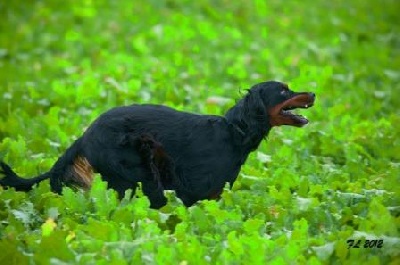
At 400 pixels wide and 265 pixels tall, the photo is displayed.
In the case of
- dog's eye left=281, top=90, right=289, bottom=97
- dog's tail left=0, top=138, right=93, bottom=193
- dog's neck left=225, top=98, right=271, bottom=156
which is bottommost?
dog's tail left=0, top=138, right=93, bottom=193

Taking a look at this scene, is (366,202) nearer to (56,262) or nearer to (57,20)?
(56,262)

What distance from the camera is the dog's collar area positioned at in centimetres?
623

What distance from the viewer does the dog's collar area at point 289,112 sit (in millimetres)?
6227

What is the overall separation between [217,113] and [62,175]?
3010mm

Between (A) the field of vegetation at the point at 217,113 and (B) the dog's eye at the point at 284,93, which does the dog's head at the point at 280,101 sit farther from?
(A) the field of vegetation at the point at 217,113

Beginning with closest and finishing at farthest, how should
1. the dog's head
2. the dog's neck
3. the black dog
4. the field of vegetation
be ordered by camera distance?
the field of vegetation
the black dog
the dog's neck
the dog's head

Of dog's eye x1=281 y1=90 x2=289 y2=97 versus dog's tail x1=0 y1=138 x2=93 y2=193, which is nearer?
dog's tail x1=0 y1=138 x2=93 y2=193

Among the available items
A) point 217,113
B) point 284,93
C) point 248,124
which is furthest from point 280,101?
point 217,113

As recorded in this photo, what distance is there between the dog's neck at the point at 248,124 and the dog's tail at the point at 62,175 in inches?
39.5

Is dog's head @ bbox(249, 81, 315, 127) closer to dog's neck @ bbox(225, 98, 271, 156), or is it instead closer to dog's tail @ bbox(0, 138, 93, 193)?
dog's neck @ bbox(225, 98, 271, 156)

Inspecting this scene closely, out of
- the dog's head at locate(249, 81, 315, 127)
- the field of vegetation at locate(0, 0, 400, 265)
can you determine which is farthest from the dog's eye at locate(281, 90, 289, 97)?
the field of vegetation at locate(0, 0, 400, 265)

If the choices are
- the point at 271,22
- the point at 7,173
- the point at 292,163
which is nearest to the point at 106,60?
the point at 271,22

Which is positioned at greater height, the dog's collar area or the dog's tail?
the dog's collar area

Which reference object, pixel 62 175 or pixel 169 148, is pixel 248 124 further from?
pixel 62 175
